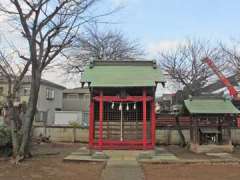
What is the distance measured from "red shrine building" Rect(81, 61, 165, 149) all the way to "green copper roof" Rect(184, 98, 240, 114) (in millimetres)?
3162

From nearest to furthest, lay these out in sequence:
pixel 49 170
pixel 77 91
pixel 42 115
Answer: pixel 49 170 < pixel 42 115 < pixel 77 91

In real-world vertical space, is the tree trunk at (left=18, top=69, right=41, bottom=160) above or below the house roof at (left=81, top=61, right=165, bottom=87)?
below

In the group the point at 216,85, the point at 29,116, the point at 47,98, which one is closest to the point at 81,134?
the point at 29,116

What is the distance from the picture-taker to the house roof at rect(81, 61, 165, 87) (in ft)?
61.2

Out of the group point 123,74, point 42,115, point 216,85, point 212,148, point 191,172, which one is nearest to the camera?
point 191,172

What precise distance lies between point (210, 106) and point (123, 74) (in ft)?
17.8

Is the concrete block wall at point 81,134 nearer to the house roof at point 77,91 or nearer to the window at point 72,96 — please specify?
the house roof at point 77,91

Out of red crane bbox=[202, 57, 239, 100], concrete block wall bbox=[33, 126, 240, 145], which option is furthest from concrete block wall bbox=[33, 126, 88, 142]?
red crane bbox=[202, 57, 239, 100]

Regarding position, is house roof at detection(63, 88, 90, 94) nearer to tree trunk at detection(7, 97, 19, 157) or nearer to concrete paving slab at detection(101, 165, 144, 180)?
tree trunk at detection(7, 97, 19, 157)

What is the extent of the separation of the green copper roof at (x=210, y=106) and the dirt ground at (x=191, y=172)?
613 cm

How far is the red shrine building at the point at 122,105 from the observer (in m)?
18.5

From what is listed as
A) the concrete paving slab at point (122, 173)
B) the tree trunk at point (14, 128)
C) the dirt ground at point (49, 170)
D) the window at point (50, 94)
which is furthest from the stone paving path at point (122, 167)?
the window at point (50, 94)

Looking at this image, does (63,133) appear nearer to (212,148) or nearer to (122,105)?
(122,105)

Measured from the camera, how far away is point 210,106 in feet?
71.8
